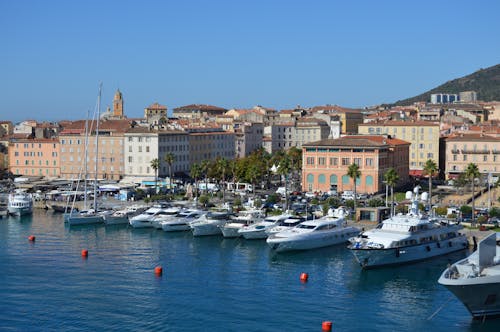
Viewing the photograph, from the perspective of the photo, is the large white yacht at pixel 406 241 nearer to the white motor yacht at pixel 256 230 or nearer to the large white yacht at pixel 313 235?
the large white yacht at pixel 313 235

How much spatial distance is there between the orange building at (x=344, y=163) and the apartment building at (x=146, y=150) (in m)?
19.2

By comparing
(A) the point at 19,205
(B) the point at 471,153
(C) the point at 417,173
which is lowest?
(A) the point at 19,205

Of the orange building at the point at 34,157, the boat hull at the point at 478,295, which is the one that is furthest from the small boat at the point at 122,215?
the boat hull at the point at 478,295

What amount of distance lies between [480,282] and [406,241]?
1338 cm

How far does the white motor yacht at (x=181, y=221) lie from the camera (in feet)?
208

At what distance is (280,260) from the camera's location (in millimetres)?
51625

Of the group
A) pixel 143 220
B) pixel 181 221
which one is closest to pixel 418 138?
pixel 181 221

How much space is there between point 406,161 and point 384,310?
55.0 m

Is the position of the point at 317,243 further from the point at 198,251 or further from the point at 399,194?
the point at 399,194

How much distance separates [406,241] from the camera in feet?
163

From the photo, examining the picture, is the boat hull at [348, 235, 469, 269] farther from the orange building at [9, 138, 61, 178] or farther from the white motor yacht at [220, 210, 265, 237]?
the orange building at [9, 138, 61, 178]

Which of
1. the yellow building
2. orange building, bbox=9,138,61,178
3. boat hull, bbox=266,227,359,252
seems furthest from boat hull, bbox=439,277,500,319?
orange building, bbox=9,138,61,178

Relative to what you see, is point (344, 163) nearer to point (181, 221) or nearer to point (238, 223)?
point (238, 223)

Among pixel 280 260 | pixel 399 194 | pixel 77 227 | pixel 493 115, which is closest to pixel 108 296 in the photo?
pixel 280 260
